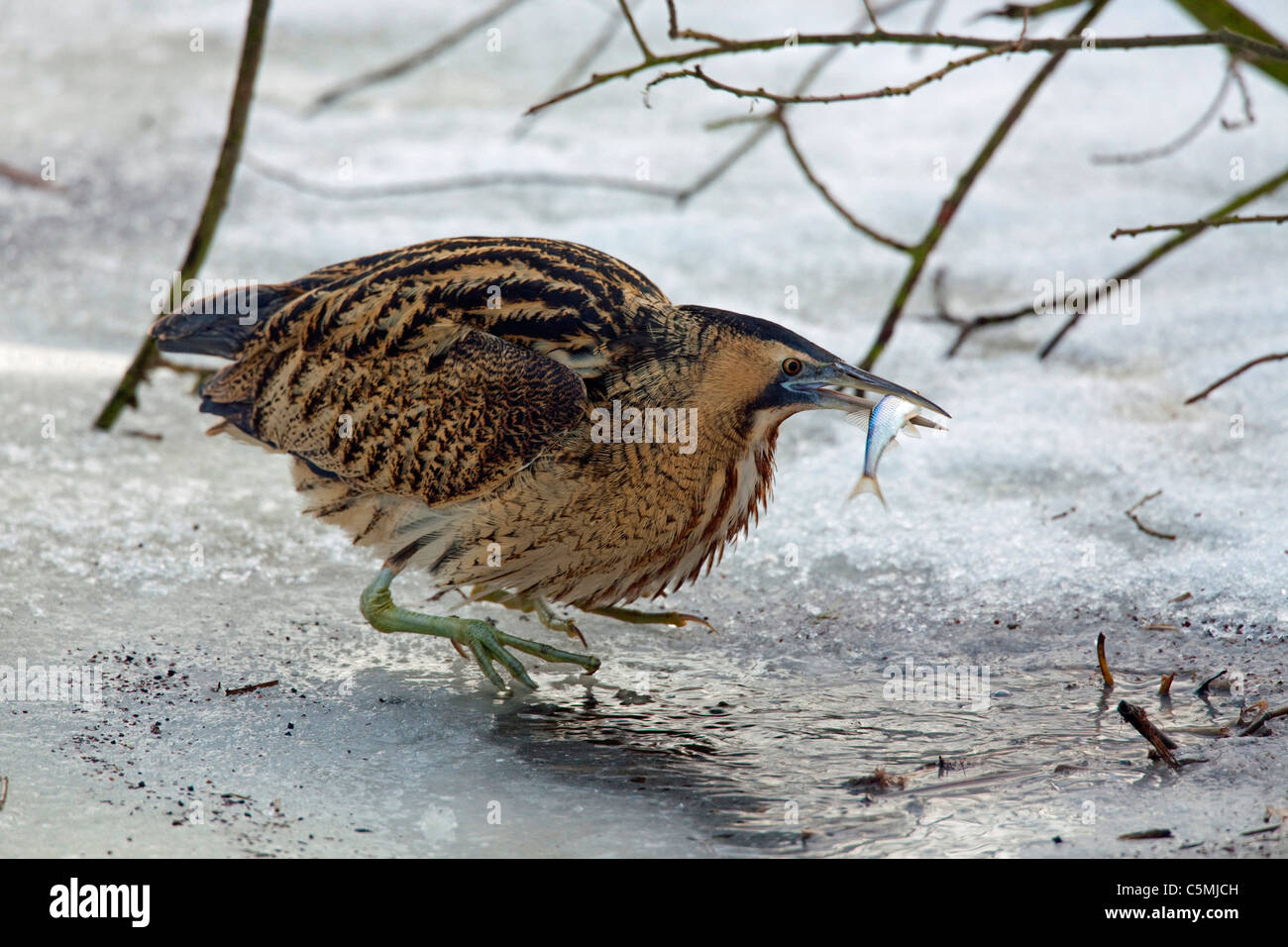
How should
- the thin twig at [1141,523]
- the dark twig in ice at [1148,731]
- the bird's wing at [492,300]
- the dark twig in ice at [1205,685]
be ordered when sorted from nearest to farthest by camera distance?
1. the dark twig in ice at [1148,731]
2. the dark twig in ice at [1205,685]
3. the bird's wing at [492,300]
4. the thin twig at [1141,523]

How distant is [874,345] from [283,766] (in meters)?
2.27

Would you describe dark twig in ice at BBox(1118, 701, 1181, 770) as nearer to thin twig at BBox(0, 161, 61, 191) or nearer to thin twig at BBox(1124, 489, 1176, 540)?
thin twig at BBox(1124, 489, 1176, 540)

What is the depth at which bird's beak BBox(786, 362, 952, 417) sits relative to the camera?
2941 mm

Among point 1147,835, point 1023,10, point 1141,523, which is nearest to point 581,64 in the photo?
point 1023,10

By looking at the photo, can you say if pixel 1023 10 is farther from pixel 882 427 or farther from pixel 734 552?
pixel 734 552

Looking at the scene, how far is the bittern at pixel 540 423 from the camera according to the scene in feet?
9.91

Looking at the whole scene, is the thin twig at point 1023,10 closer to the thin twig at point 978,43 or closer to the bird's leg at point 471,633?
the thin twig at point 978,43

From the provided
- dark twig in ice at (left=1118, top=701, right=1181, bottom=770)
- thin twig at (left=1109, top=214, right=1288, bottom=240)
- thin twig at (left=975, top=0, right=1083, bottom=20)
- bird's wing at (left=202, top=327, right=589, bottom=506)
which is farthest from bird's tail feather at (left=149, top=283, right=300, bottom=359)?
dark twig in ice at (left=1118, top=701, right=1181, bottom=770)

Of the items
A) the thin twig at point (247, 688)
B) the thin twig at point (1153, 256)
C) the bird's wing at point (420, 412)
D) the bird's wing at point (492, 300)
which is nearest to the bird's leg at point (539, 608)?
the bird's wing at point (420, 412)

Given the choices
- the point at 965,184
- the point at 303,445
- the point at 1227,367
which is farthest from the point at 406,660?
the point at 1227,367

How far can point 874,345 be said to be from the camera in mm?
4188

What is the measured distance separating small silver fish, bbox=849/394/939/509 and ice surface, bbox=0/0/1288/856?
461 mm

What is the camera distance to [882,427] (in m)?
3.04

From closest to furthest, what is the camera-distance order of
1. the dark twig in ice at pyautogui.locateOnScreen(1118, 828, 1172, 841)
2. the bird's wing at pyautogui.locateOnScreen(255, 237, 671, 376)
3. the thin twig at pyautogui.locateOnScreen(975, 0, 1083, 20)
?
the dark twig in ice at pyautogui.locateOnScreen(1118, 828, 1172, 841) → the bird's wing at pyautogui.locateOnScreen(255, 237, 671, 376) → the thin twig at pyautogui.locateOnScreen(975, 0, 1083, 20)
